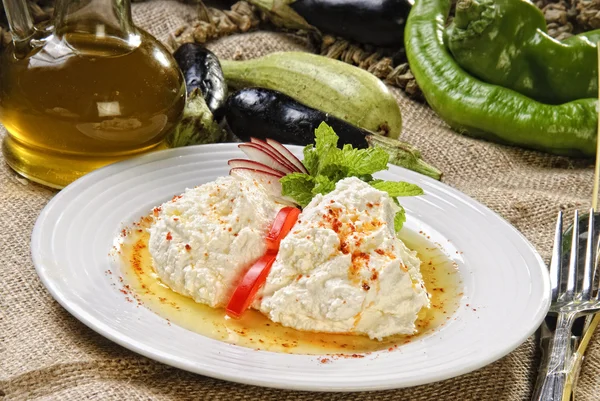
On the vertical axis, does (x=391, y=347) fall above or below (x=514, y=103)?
above

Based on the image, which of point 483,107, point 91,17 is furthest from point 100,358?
point 483,107

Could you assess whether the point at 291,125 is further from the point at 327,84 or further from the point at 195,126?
the point at 327,84

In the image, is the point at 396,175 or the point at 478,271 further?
the point at 396,175

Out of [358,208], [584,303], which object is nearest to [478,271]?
[584,303]

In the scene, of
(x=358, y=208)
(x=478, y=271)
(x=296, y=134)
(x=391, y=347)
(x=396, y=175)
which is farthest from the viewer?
(x=296, y=134)

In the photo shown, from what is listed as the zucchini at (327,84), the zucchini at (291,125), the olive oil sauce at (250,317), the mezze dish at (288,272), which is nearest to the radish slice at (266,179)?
the mezze dish at (288,272)

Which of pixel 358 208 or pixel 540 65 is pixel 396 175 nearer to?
pixel 358 208

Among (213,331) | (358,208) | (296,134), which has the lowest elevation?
(296,134)
